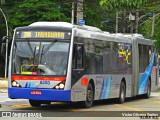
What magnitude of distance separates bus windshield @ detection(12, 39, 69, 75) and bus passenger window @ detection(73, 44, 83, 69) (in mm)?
398

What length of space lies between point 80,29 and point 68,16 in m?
38.4

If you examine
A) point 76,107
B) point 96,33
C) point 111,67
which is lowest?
point 76,107

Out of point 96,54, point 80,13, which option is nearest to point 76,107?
point 96,54

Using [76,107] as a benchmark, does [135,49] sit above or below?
above

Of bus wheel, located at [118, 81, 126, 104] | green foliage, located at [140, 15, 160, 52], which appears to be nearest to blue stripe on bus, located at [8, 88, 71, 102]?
bus wheel, located at [118, 81, 126, 104]

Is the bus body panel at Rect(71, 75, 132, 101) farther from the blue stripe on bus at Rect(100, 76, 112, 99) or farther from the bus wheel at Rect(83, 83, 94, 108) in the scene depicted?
the bus wheel at Rect(83, 83, 94, 108)

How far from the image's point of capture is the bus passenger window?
1660 centimetres

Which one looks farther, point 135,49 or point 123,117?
point 135,49

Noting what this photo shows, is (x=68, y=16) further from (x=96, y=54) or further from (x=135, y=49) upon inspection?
(x=96, y=54)

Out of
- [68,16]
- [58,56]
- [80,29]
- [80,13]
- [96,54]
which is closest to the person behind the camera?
[58,56]

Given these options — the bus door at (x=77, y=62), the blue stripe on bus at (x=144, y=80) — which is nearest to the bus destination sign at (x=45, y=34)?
the bus door at (x=77, y=62)

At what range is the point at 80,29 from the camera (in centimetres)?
1741

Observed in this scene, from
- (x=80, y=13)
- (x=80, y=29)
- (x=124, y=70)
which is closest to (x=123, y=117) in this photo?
(x=80, y=29)

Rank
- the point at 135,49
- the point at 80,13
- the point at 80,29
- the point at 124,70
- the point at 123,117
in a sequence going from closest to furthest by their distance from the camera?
the point at 123,117
the point at 80,29
the point at 124,70
the point at 135,49
the point at 80,13
